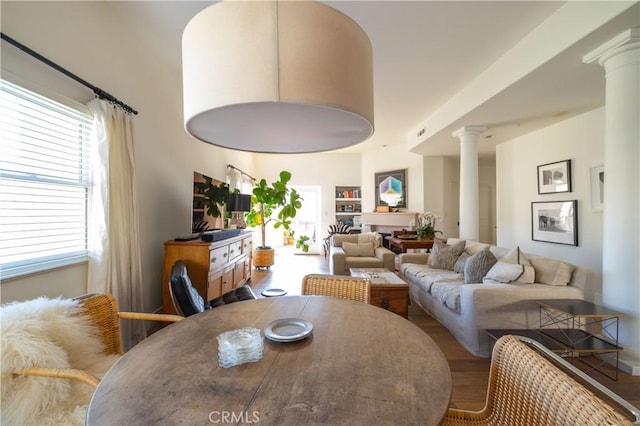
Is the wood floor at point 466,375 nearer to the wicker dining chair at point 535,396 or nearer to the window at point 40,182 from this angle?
the wicker dining chair at point 535,396

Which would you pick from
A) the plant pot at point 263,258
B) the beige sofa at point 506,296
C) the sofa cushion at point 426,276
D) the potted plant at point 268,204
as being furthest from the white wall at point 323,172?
the beige sofa at point 506,296

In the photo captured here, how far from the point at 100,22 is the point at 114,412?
9.60ft

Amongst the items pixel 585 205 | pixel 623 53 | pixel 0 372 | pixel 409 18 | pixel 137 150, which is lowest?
pixel 0 372

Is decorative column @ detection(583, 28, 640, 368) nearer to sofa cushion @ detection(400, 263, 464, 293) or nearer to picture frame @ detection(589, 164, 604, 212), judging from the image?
sofa cushion @ detection(400, 263, 464, 293)

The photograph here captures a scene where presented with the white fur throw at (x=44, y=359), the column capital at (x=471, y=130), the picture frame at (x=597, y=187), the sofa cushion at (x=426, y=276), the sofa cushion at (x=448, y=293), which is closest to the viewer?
the white fur throw at (x=44, y=359)

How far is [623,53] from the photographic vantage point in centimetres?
213

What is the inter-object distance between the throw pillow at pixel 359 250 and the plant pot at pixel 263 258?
5.75ft

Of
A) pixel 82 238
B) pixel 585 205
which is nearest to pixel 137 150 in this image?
pixel 82 238

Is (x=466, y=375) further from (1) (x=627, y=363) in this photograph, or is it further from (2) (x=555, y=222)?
(2) (x=555, y=222)

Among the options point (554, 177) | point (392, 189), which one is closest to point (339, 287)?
point (554, 177)

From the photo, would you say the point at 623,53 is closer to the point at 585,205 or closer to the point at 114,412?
the point at 585,205

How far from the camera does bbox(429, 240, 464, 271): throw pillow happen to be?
3.82 metres

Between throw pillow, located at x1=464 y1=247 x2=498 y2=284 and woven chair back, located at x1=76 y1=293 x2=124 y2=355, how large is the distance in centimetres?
311

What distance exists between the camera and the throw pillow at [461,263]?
3.57 m
